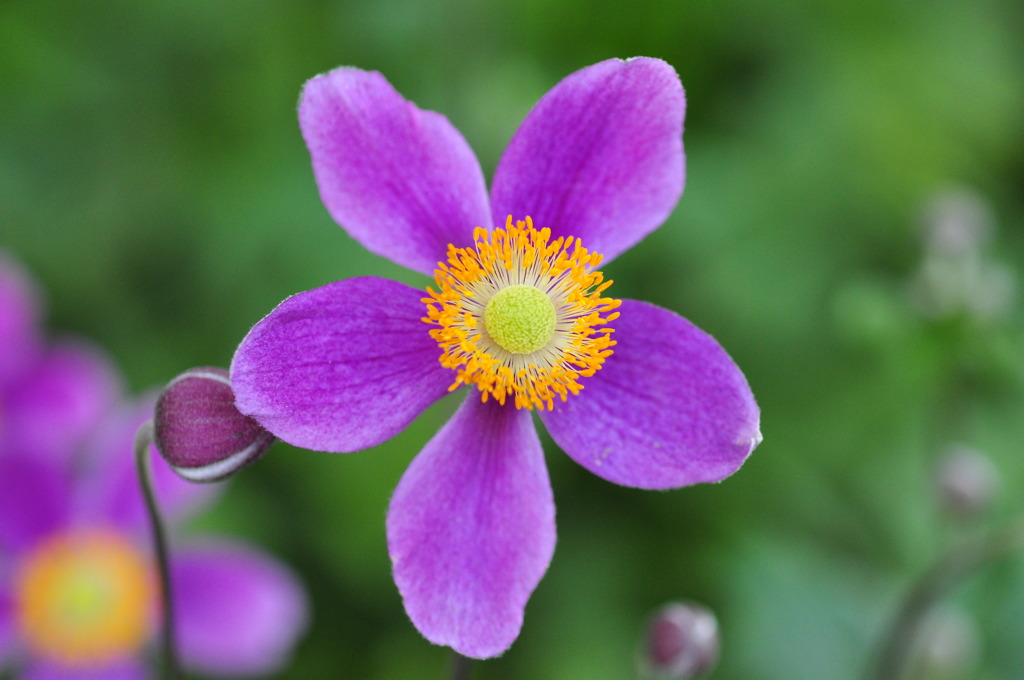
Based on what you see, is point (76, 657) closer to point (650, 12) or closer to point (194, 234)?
point (194, 234)

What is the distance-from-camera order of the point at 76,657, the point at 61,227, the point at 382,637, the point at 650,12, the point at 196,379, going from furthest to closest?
1. the point at 650,12
2. the point at 61,227
3. the point at 382,637
4. the point at 76,657
5. the point at 196,379

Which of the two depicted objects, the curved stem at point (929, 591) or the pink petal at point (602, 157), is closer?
the pink petal at point (602, 157)

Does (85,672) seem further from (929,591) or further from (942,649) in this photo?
(942,649)

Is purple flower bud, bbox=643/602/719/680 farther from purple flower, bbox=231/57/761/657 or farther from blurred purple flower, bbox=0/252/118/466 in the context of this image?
blurred purple flower, bbox=0/252/118/466

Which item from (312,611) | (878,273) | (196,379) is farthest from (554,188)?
(878,273)

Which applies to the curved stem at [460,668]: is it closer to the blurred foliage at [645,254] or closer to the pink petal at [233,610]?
the pink petal at [233,610]

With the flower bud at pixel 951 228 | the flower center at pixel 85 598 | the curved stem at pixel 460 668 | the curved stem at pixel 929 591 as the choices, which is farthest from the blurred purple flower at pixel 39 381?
the flower bud at pixel 951 228

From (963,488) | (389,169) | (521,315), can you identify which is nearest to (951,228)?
(963,488)
